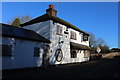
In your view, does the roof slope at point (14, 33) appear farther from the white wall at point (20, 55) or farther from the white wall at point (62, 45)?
the white wall at point (62, 45)

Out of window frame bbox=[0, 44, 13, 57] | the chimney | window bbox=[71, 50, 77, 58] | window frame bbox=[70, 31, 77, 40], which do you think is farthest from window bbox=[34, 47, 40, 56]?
A: window bbox=[71, 50, 77, 58]

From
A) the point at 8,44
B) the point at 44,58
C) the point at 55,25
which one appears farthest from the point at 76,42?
the point at 8,44

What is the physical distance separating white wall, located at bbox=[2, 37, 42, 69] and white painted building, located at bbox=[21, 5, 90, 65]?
114 inches

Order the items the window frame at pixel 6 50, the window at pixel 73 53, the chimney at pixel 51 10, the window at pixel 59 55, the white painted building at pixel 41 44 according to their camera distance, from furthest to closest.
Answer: the window at pixel 73 53 → the chimney at pixel 51 10 → the window at pixel 59 55 → the white painted building at pixel 41 44 → the window frame at pixel 6 50

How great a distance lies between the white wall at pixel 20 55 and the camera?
13166mm

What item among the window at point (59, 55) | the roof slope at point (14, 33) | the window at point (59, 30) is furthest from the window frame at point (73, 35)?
the roof slope at point (14, 33)

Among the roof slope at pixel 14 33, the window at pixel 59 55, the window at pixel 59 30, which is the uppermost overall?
the window at pixel 59 30

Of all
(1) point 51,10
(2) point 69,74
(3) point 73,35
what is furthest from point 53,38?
(2) point 69,74

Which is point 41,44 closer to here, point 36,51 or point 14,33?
point 36,51

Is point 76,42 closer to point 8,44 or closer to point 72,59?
point 72,59

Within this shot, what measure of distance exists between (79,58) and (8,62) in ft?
53.9

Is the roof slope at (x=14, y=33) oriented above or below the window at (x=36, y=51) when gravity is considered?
above

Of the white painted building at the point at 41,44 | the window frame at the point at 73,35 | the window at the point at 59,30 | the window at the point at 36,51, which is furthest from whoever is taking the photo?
the window frame at the point at 73,35

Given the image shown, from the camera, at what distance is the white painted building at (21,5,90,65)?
1957 cm
